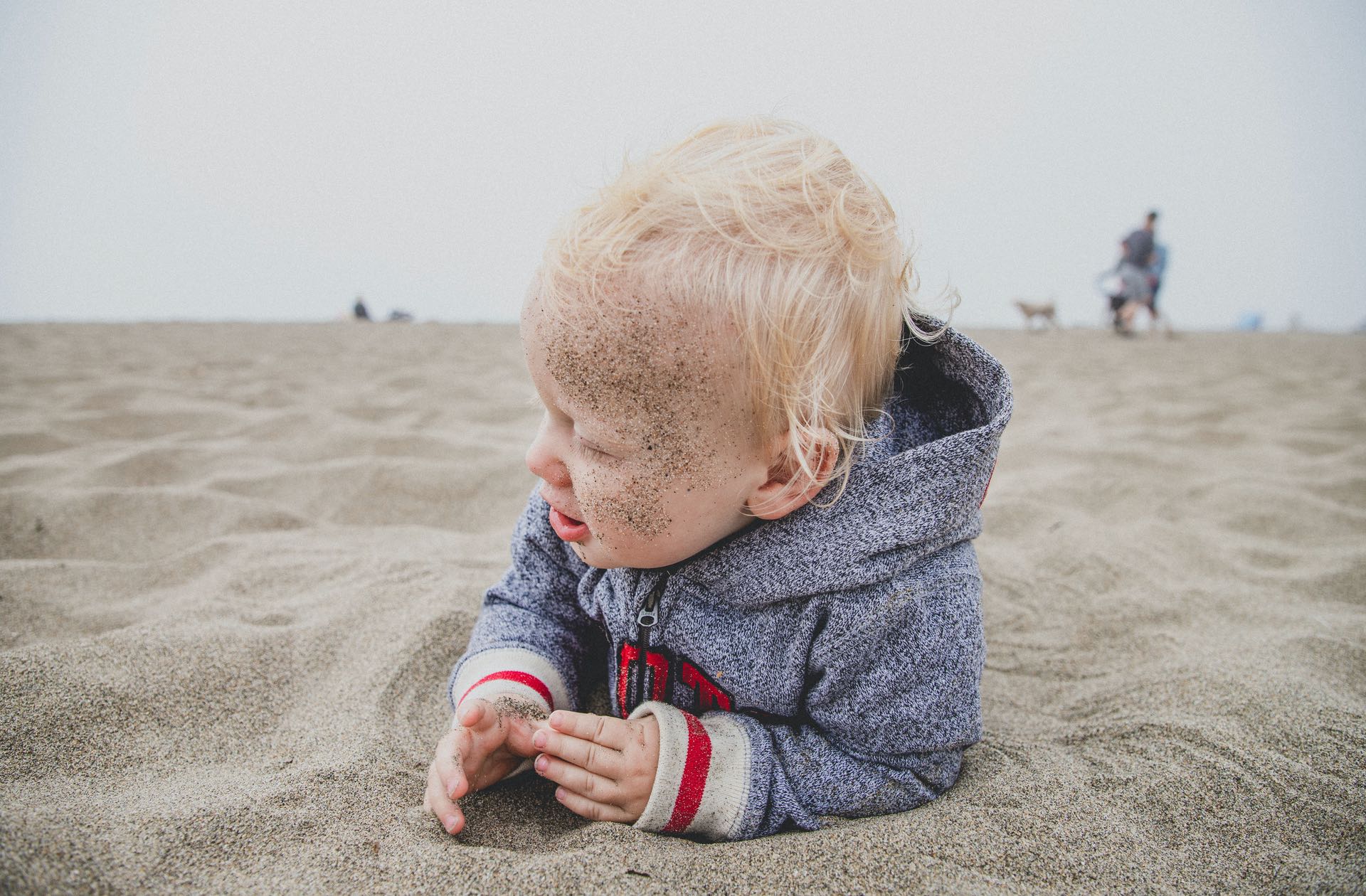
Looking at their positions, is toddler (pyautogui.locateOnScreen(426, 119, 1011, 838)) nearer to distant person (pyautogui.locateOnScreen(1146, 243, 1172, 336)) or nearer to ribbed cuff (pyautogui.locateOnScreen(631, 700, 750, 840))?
ribbed cuff (pyautogui.locateOnScreen(631, 700, 750, 840))

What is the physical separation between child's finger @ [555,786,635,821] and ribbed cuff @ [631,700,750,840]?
0.13ft

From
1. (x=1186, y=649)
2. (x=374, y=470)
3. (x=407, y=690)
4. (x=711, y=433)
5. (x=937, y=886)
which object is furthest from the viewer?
(x=374, y=470)

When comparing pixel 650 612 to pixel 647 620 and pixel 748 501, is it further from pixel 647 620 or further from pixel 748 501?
pixel 748 501

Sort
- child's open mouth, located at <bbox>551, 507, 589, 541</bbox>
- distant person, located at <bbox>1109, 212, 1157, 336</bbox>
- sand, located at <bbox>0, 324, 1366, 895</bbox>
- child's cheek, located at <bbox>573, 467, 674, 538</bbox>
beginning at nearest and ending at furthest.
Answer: sand, located at <bbox>0, 324, 1366, 895</bbox> < child's cheek, located at <bbox>573, 467, 674, 538</bbox> < child's open mouth, located at <bbox>551, 507, 589, 541</bbox> < distant person, located at <bbox>1109, 212, 1157, 336</bbox>

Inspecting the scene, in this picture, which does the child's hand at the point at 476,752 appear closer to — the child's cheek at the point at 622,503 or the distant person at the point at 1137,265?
the child's cheek at the point at 622,503

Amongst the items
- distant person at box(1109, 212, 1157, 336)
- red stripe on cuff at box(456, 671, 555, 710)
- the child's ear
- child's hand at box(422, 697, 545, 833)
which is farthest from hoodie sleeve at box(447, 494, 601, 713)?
distant person at box(1109, 212, 1157, 336)

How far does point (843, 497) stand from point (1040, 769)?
55 cm

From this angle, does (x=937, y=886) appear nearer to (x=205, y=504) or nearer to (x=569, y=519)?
(x=569, y=519)

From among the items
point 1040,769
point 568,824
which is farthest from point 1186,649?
point 568,824

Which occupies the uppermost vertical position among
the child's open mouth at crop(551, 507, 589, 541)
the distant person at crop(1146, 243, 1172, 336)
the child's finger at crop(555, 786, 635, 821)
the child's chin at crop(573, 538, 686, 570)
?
the distant person at crop(1146, 243, 1172, 336)

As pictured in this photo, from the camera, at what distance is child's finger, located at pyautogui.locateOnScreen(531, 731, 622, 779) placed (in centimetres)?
119

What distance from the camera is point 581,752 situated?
47.2 inches

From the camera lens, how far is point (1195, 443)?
11.6 ft

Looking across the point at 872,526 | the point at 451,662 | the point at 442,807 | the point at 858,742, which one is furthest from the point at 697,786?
the point at 451,662
